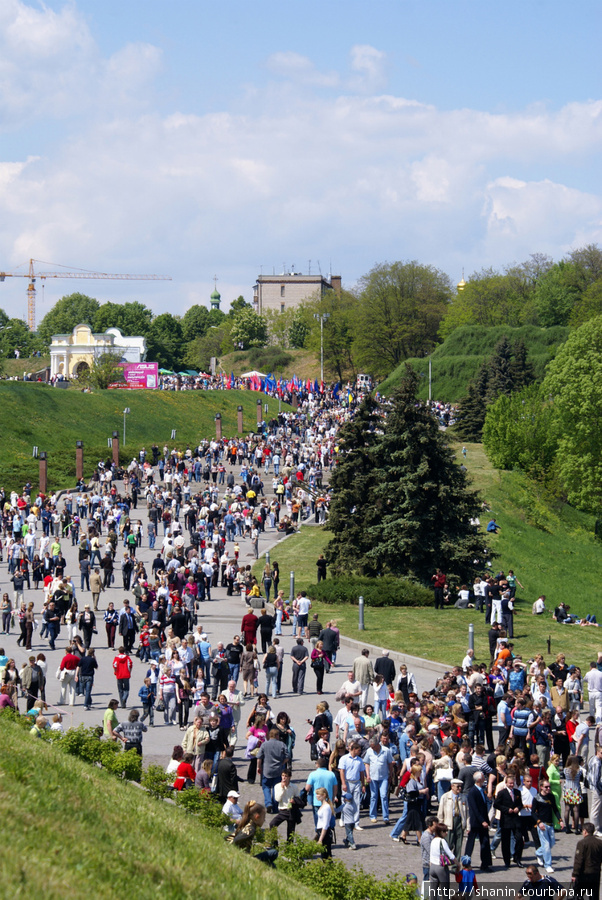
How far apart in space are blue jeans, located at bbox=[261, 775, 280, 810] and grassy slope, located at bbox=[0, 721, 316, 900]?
7.27ft

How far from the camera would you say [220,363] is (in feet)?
446

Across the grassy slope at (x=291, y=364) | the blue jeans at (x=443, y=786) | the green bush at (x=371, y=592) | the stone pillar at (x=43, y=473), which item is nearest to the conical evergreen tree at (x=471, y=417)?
the stone pillar at (x=43, y=473)

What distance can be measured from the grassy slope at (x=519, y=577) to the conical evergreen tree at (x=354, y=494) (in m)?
1.30

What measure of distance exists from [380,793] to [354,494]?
20691 mm

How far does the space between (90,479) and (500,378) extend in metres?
42.1

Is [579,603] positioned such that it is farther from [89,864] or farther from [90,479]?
[89,864]

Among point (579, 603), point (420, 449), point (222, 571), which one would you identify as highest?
point (420, 449)

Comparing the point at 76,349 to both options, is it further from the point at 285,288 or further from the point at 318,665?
the point at 318,665

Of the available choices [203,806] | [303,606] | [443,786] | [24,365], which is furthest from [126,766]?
[24,365]

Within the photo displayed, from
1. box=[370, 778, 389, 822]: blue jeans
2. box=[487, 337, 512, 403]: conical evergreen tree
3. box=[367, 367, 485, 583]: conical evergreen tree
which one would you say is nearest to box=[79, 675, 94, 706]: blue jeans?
box=[370, 778, 389, 822]: blue jeans

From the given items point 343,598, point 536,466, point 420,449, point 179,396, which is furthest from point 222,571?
point 179,396

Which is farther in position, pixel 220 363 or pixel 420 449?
pixel 220 363

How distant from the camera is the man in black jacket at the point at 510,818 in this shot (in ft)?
39.2

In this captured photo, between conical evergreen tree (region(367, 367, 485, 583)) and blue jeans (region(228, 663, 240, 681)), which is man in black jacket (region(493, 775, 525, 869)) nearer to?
blue jeans (region(228, 663, 240, 681))
